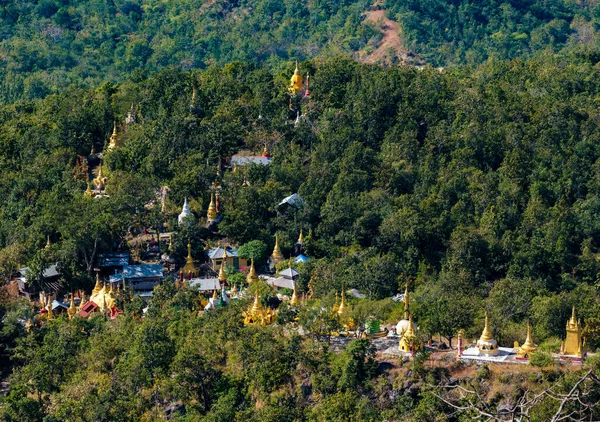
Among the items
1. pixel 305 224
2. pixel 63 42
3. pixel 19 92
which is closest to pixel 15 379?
pixel 305 224

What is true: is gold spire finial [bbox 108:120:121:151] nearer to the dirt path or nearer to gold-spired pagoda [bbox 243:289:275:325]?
gold-spired pagoda [bbox 243:289:275:325]

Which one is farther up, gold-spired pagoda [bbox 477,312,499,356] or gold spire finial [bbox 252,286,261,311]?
gold-spired pagoda [bbox 477,312,499,356]

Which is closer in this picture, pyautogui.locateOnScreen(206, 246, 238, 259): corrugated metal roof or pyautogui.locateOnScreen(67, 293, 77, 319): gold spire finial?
pyautogui.locateOnScreen(67, 293, 77, 319): gold spire finial

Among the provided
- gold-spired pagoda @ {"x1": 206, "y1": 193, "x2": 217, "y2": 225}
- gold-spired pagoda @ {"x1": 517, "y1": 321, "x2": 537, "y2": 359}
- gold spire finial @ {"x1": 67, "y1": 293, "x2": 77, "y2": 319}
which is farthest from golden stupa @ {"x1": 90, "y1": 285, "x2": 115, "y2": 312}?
gold-spired pagoda @ {"x1": 517, "y1": 321, "x2": 537, "y2": 359}

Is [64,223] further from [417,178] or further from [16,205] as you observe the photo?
[417,178]

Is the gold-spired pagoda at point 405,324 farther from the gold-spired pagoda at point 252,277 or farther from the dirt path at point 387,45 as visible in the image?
the dirt path at point 387,45

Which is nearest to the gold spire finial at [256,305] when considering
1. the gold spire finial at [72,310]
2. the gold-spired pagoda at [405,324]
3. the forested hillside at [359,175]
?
the forested hillside at [359,175]

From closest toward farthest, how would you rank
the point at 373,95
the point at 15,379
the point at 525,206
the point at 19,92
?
1. the point at 15,379
2. the point at 525,206
3. the point at 373,95
4. the point at 19,92
